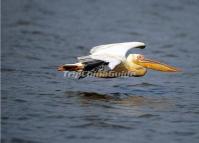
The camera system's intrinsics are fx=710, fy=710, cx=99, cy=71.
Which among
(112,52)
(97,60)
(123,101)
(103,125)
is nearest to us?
(103,125)

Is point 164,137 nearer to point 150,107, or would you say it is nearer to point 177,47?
point 150,107

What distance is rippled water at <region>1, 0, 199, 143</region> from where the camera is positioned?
9.57 m

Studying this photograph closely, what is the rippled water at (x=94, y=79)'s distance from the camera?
957 cm

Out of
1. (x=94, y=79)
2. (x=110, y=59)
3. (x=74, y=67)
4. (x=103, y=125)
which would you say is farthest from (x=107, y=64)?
(x=94, y=79)

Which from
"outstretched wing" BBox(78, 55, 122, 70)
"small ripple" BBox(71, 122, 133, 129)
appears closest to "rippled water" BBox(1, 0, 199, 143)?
"small ripple" BBox(71, 122, 133, 129)

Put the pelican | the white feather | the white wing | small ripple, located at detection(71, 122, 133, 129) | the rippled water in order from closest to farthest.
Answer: the rippled water, small ripple, located at detection(71, 122, 133, 129), the white wing, the white feather, the pelican

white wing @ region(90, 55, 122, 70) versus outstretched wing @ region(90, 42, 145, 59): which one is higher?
outstretched wing @ region(90, 42, 145, 59)

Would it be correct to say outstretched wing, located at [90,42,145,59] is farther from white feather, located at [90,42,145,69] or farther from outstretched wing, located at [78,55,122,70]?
outstretched wing, located at [78,55,122,70]

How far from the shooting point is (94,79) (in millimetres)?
12625

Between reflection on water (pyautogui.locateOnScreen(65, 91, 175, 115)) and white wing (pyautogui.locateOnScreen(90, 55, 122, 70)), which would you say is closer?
white wing (pyautogui.locateOnScreen(90, 55, 122, 70))

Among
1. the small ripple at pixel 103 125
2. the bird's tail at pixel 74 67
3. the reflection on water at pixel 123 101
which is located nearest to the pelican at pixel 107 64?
the bird's tail at pixel 74 67

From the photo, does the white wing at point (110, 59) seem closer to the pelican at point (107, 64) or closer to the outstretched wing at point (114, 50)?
the pelican at point (107, 64)

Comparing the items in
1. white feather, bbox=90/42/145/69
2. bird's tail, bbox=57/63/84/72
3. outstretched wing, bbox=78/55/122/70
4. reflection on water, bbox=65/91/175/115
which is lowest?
reflection on water, bbox=65/91/175/115

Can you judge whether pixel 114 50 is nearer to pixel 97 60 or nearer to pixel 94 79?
pixel 97 60
